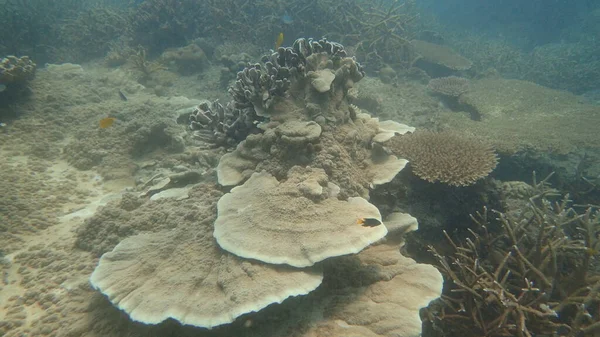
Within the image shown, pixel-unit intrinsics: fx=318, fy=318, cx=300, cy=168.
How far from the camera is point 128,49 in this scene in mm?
11695

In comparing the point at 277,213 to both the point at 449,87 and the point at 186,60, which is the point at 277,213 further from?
the point at 186,60

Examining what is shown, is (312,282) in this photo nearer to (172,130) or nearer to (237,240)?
(237,240)

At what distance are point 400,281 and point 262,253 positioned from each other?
120cm

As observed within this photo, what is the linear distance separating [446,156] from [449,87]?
25.0 feet

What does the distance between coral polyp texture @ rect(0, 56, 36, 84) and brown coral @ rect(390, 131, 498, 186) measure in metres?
6.85

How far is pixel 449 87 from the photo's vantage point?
420 inches

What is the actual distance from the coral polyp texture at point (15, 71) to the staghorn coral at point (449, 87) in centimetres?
1089

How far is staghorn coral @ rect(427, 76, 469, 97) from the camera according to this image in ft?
34.3

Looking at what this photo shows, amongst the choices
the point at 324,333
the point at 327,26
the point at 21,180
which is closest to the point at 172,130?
the point at 21,180

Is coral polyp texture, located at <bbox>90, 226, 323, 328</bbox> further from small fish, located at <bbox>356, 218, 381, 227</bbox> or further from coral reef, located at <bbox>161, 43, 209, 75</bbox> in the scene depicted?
coral reef, located at <bbox>161, 43, 209, 75</bbox>

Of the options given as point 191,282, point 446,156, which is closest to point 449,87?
point 446,156

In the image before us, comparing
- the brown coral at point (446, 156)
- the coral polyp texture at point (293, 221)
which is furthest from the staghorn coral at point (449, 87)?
the coral polyp texture at point (293, 221)

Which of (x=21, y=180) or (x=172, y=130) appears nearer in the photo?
(x=21, y=180)

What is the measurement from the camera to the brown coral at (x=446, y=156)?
13.1ft
